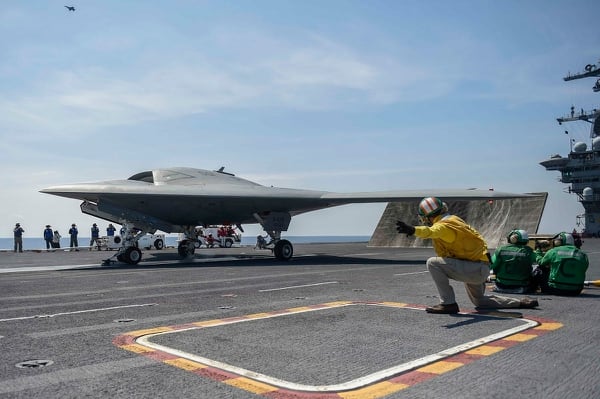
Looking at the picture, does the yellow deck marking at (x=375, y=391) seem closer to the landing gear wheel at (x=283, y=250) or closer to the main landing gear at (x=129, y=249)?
the main landing gear at (x=129, y=249)

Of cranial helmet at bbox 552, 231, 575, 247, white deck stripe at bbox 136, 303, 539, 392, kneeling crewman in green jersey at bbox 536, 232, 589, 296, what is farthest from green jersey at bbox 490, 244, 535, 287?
white deck stripe at bbox 136, 303, 539, 392

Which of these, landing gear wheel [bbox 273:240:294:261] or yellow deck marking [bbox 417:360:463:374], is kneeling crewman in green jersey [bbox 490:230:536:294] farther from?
landing gear wheel [bbox 273:240:294:261]

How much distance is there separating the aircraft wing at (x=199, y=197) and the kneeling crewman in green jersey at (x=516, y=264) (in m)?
8.92

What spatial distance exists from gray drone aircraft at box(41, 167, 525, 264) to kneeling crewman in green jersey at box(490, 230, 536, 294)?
351 inches

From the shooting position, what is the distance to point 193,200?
19.0 m

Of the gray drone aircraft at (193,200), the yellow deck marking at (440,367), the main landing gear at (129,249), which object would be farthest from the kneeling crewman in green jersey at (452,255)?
the main landing gear at (129,249)

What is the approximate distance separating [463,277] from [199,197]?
13145 mm

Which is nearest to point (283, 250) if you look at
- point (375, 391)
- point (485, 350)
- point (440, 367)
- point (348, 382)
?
point (485, 350)

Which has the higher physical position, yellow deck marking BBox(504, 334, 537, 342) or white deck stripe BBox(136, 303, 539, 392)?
white deck stripe BBox(136, 303, 539, 392)

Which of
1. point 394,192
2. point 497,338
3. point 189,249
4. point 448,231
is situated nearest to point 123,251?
point 189,249

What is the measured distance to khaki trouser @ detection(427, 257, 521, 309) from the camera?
23.4ft

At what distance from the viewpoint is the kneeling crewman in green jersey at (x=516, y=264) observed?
9.14 metres

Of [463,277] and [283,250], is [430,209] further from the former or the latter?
[283,250]

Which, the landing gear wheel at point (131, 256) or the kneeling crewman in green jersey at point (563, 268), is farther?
the landing gear wheel at point (131, 256)
